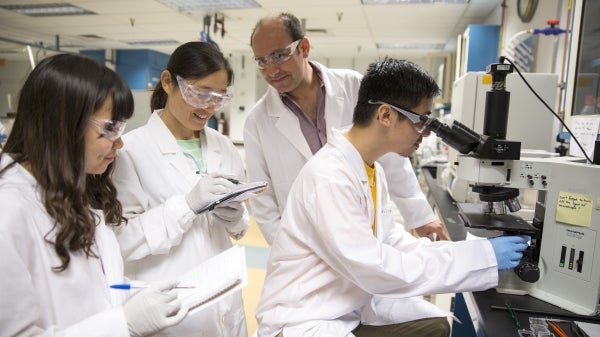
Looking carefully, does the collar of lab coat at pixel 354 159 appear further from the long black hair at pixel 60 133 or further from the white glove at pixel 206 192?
the long black hair at pixel 60 133

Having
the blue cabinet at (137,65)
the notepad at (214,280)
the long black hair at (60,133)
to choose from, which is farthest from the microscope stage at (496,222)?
the blue cabinet at (137,65)

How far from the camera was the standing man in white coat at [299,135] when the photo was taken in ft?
5.70

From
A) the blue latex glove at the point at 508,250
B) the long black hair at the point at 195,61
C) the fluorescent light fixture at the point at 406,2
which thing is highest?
the fluorescent light fixture at the point at 406,2

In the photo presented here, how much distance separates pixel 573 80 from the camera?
1615 millimetres

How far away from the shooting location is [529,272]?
3.34 feet

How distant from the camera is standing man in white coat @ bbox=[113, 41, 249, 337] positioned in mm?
1194

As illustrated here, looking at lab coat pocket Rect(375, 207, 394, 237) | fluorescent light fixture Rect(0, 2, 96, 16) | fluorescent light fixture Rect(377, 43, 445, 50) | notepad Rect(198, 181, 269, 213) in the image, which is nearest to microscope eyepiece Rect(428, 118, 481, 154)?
lab coat pocket Rect(375, 207, 394, 237)

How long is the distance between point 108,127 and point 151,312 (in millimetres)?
430

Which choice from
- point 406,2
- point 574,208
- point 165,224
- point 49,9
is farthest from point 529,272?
point 49,9

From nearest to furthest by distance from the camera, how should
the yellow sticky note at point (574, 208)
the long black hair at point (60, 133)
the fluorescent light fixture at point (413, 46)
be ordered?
the long black hair at point (60, 133) → the yellow sticky note at point (574, 208) → the fluorescent light fixture at point (413, 46)

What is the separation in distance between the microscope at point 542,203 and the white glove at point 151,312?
0.80 m

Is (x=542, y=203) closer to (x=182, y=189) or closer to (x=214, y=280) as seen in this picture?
(x=214, y=280)

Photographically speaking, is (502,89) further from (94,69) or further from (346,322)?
(94,69)

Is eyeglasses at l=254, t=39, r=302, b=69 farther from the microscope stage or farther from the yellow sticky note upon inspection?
the yellow sticky note
